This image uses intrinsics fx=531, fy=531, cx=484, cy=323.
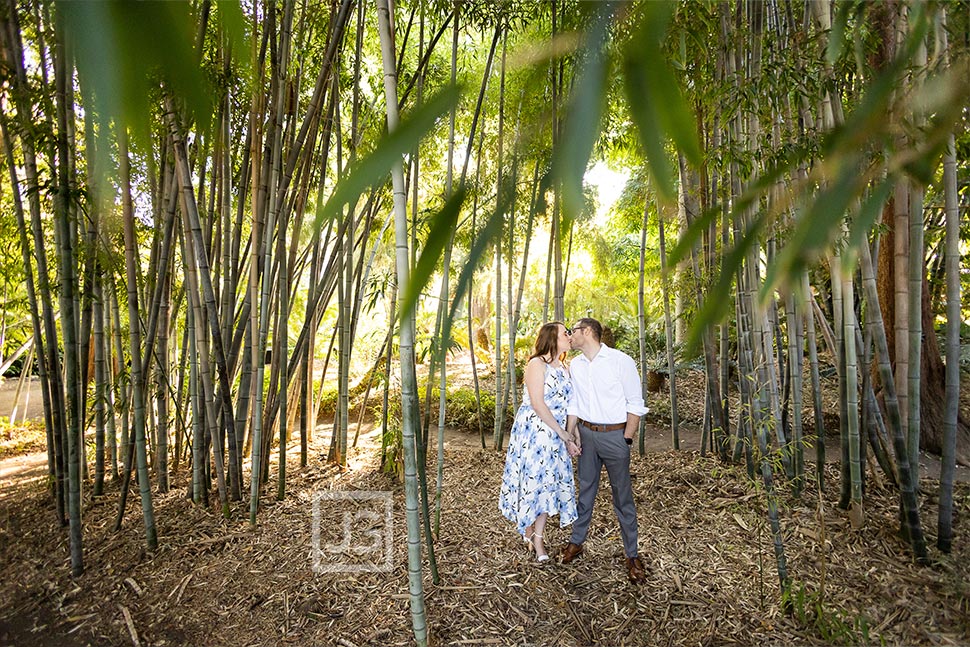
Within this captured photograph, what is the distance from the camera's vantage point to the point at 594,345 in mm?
2318

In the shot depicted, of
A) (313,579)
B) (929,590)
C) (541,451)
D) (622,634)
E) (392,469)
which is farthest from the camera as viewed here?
(392,469)

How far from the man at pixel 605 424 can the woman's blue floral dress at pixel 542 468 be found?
12cm

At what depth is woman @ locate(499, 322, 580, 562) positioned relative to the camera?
236cm

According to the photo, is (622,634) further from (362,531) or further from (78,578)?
(78,578)

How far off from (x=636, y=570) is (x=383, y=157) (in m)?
2.29

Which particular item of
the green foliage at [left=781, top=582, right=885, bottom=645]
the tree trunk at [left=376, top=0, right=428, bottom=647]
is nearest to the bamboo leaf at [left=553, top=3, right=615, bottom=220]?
the tree trunk at [left=376, top=0, right=428, bottom=647]

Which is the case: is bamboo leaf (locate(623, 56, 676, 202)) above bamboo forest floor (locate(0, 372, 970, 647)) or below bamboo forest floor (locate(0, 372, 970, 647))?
above

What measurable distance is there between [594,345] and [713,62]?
149 cm

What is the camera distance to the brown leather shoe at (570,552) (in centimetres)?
231

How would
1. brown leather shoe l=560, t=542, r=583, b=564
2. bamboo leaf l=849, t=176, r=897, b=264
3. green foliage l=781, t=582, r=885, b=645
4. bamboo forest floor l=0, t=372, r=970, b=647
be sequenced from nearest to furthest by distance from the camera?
1. bamboo leaf l=849, t=176, r=897, b=264
2. green foliage l=781, t=582, r=885, b=645
3. bamboo forest floor l=0, t=372, r=970, b=647
4. brown leather shoe l=560, t=542, r=583, b=564

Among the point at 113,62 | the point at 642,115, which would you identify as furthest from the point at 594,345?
the point at 113,62

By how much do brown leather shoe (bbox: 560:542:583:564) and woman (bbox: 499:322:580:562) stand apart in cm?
8

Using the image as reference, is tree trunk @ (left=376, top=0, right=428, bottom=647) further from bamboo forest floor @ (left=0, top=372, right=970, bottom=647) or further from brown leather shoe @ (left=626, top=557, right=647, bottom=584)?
brown leather shoe @ (left=626, top=557, right=647, bottom=584)

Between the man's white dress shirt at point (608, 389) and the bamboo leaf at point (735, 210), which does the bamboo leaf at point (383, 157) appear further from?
the man's white dress shirt at point (608, 389)
